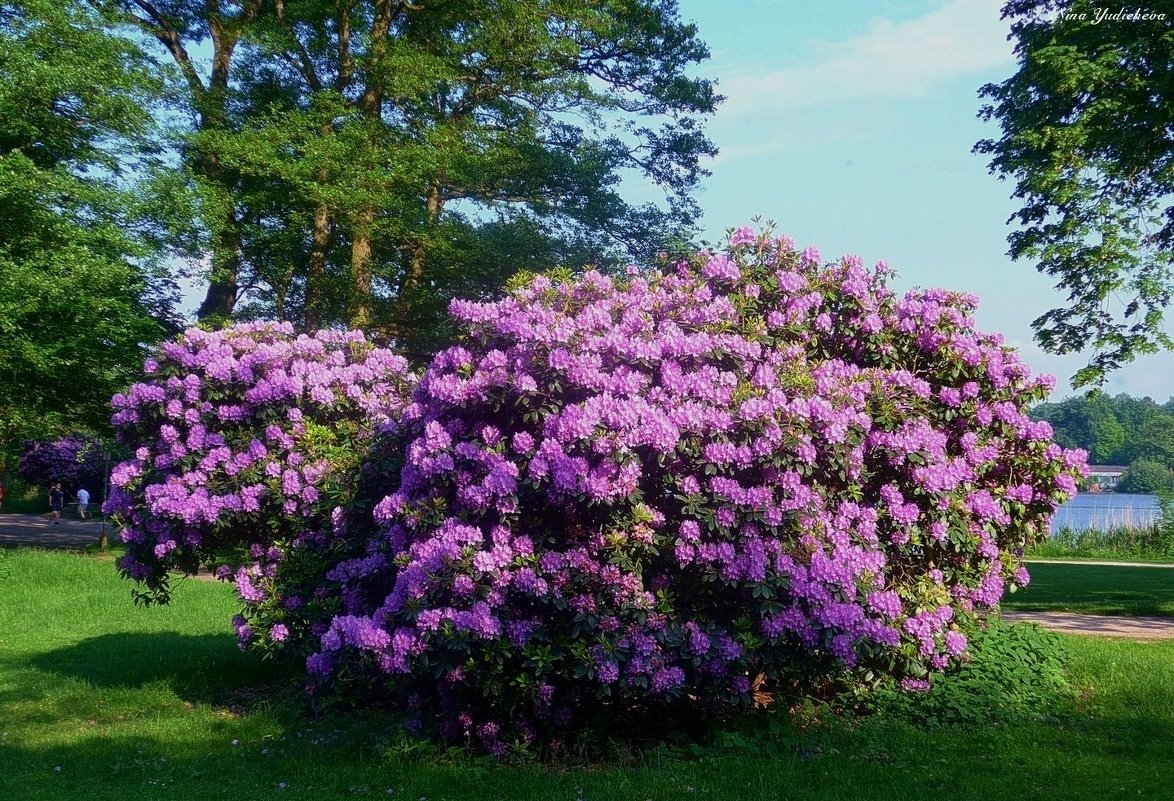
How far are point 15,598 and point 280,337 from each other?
932 centimetres

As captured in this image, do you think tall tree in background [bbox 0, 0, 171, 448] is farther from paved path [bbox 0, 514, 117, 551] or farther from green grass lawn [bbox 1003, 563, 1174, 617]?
green grass lawn [bbox 1003, 563, 1174, 617]

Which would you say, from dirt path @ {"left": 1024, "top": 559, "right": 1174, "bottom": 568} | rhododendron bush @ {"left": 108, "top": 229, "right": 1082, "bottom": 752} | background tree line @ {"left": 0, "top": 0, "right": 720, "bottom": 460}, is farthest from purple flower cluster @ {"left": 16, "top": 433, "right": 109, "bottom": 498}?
→ rhododendron bush @ {"left": 108, "top": 229, "right": 1082, "bottom": 752}

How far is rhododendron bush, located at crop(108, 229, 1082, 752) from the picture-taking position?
593 centimetres

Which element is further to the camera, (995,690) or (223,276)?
(223,276)

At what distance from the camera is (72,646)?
38.1 ft

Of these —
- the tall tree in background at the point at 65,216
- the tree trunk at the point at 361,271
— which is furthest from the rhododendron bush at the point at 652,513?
the tree trunk at the point at 361,271

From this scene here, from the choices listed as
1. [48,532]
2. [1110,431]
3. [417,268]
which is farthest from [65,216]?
[1110,431]

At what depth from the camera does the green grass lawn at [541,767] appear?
5.66 metres

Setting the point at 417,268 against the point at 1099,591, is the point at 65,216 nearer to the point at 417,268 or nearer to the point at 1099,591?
the point at 417,268

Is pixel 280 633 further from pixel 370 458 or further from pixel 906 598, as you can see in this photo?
pixel 906 598

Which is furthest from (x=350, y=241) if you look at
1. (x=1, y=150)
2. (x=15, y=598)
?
(x=15, y=598)

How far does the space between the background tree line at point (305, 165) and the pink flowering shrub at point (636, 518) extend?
10183 millimetres

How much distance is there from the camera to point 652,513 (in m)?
6.02

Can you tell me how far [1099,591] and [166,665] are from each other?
13.7 metres
